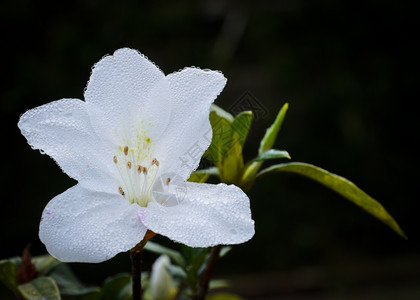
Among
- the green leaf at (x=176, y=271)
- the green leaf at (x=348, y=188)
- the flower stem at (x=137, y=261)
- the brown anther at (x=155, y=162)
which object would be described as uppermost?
the green leaf at (x=348, y=188)

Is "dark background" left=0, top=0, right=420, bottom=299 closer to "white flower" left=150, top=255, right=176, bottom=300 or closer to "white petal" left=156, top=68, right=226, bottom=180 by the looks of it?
"white flower" left=150, top=255, right=176, bottom=300

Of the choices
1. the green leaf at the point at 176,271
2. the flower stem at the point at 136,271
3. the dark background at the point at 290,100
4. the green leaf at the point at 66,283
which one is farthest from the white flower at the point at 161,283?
the dark background at the point at 290,100

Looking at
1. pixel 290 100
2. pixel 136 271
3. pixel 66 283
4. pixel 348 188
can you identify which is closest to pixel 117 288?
pixel 66 283

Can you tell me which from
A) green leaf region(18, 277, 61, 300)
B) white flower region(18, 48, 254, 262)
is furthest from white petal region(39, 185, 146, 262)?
green leaf region(18, 277, 61, 300)

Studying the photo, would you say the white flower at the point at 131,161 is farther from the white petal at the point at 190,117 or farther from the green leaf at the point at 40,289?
the green leaf at the point at 40,289

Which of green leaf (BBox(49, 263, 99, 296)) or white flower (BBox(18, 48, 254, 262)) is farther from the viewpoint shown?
green leaf (BBox(49, 263, 99, 296))

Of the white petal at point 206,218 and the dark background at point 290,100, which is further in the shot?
the dark background at point 290,100

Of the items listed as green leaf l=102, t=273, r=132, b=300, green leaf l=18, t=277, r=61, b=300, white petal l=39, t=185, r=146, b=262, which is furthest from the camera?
green leaf l=102, t=273, r=132, b=300

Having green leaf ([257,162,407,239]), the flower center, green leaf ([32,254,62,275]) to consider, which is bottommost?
green leaf ([32,254,62,275])
